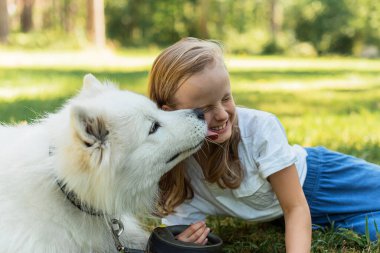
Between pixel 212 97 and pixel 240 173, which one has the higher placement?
pixel 212 97

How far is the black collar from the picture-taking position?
2.40 metres

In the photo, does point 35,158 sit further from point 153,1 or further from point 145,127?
point 153,1

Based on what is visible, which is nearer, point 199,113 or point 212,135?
point 199,113

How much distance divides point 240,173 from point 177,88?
619 millimetres

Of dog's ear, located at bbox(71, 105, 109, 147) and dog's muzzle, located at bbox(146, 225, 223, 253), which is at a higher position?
dog's ear, located at bbox(71, 105, 109, 147)

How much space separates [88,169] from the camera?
2.28 metres

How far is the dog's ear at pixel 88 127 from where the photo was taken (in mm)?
2172

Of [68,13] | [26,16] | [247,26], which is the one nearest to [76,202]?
[26,16]

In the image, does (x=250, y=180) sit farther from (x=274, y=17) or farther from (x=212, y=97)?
(x=274, y=17)

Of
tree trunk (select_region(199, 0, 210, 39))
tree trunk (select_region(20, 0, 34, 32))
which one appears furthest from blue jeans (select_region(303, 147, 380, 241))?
tree trunk (select_region(20, 0, 34, 32))

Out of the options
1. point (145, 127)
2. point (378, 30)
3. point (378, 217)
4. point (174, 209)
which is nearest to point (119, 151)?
point (145, 127)

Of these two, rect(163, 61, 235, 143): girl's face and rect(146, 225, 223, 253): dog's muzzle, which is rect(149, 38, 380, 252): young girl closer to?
rect(163, 61, 235, 143): girl's face

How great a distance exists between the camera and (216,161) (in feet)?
9.70

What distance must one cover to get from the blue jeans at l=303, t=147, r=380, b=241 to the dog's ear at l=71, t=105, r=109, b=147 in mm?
1596
